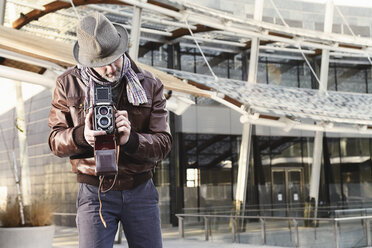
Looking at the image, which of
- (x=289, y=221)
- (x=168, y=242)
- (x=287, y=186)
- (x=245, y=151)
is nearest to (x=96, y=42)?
(x=289, y=221)

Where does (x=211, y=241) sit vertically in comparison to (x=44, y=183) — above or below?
below

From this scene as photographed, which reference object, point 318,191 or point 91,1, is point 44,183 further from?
point 318,191

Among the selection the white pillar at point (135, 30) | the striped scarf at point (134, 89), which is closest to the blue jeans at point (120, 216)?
the striped scarf at point (134, 89)

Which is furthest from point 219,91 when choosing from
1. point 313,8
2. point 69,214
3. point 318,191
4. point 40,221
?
point 318,191

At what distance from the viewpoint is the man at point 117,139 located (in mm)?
1642

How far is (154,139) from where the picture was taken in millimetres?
1759

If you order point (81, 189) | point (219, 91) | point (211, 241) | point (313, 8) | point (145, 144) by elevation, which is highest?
point (313, 8)

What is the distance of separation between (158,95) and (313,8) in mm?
14163

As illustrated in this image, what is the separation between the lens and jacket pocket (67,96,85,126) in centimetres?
176

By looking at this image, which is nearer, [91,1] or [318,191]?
[91,1]

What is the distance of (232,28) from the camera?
1170 centimetres

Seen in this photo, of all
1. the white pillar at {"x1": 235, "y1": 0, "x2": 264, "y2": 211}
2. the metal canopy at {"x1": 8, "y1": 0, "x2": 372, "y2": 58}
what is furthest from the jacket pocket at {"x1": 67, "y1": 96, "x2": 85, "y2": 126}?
the white pillar at {"x1": 235, "y1": 0, "x2": 264, "y2": 211}

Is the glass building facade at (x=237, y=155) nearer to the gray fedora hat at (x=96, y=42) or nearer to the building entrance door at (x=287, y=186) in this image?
the building entrance door at (x=287, y=186)

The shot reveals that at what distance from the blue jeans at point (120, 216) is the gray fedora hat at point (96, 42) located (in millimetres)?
411
